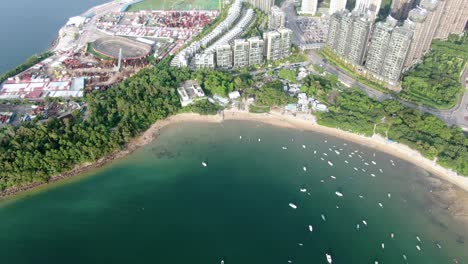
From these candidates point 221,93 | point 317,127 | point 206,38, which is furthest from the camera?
point 206,38

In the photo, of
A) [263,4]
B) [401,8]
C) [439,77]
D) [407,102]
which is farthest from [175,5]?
[439,77]

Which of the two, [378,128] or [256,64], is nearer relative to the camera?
[378,128]

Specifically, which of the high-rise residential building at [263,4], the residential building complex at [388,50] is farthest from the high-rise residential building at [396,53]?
the high-rise residential building at [263,4]

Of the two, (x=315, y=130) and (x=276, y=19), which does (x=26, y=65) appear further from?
(x=315, y=130)

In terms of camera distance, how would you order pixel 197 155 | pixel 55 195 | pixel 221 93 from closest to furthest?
pixel 55 195, pixel 197 155, pixel 221 93

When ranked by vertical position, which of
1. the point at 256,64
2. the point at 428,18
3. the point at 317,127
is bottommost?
the point at 317,127

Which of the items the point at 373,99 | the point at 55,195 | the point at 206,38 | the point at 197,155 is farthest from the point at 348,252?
the point at 206,38

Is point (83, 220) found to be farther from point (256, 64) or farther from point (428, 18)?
point (428, 18)

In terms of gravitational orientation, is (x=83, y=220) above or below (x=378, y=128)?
below
